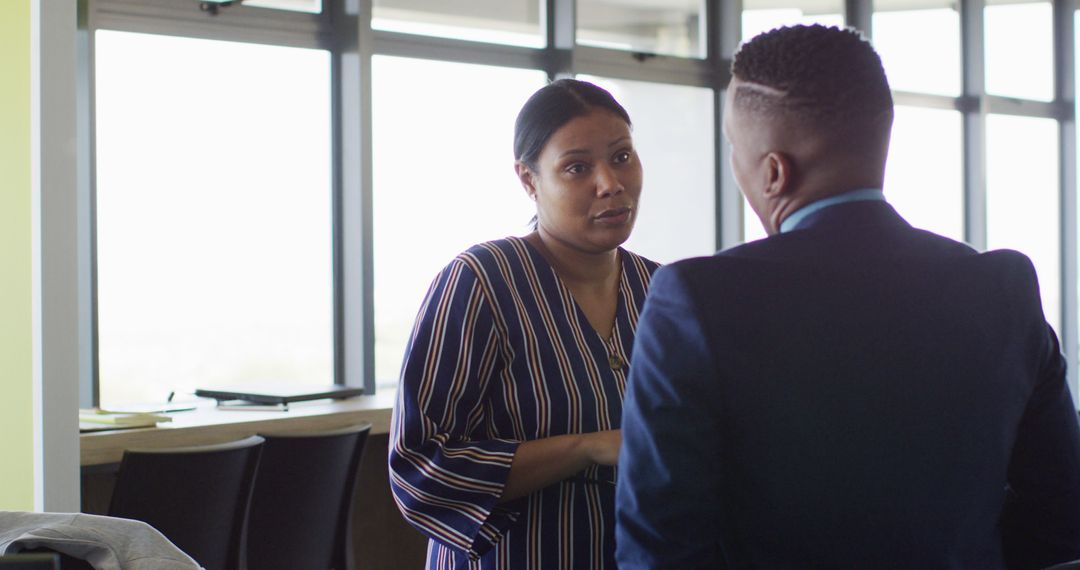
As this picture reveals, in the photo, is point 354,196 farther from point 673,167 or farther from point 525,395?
point 525,395

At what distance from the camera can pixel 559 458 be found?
57.8 inches

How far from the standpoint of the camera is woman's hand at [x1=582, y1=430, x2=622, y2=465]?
146cm

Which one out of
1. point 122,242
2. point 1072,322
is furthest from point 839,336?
point 1072,322

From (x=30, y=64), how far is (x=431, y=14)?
2838 mm

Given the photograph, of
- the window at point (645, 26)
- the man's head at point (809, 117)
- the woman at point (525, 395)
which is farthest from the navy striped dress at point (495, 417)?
the window at point (645, 26)

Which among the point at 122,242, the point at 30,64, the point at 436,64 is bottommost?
the point at 122,242

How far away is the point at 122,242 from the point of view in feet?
14.0

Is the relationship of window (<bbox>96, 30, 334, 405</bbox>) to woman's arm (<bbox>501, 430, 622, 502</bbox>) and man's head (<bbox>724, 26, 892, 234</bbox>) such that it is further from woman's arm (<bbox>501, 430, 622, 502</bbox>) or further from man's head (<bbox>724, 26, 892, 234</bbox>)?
man's head (<bbox>724, 26, 892, 234</bbox>)

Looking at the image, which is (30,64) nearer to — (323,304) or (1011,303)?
(1011,303)

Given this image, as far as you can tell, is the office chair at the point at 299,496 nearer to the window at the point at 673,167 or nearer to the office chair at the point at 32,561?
the office chair at the point at 32,561

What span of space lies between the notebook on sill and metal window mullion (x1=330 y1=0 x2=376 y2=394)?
0.66 m

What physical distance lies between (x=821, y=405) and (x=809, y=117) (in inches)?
10.0

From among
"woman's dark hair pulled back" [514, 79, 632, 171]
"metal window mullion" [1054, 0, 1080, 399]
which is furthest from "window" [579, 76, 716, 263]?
"woman's dark hair pulled back" [514, 79, 632, 171]

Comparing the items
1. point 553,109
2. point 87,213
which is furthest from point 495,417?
point 87,213
